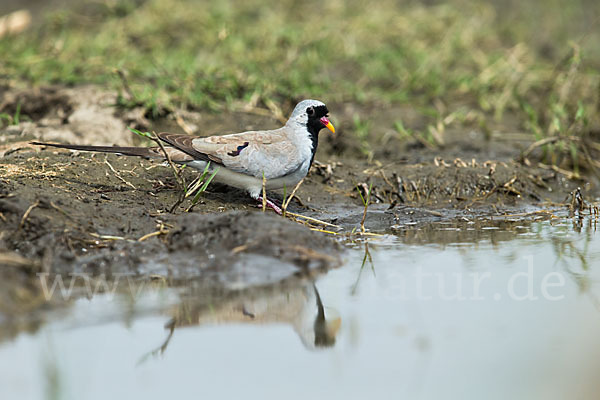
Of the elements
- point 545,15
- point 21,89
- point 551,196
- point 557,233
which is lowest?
point 557,233

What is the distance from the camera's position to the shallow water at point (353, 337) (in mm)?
2930

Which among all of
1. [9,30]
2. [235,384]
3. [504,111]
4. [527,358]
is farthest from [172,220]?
[9,30]

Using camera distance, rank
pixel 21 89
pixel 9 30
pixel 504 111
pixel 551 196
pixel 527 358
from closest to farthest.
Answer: pixel 527 358 < pixel 551 196 < pixel 21 89 < pixel 504 111 < pixel 9 30

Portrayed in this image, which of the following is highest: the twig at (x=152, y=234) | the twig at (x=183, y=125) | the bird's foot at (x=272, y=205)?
the twig at (x=183, y=125)

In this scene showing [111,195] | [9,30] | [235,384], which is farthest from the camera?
[9,30]

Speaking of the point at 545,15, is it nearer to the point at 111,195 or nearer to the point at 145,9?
the point at 145,9

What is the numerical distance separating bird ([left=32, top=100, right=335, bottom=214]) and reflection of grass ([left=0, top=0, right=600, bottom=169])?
156cm

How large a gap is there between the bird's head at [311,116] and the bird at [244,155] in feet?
0.51

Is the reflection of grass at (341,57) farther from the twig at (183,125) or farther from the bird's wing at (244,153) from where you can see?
the bird's wing at (244,153)

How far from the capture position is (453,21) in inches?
393

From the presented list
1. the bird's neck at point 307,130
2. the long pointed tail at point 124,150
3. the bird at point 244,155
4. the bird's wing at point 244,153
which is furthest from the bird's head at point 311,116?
the long pointed tail at point 124,150

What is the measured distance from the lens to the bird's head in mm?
5586

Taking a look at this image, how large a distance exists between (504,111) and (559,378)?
5.60 m

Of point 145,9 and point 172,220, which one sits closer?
point 172,220
